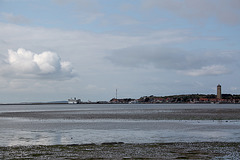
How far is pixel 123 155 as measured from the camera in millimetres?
21156

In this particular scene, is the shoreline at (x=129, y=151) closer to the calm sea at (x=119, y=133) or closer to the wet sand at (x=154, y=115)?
the calm sea at (x=119, y=133)

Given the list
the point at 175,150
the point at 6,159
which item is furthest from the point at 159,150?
the point at 6,159

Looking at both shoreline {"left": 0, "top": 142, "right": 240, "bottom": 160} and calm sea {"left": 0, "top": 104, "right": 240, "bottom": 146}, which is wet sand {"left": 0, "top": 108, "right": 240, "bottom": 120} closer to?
calm sea {"left": 0, "top": 104, "right": 240, "bottom": 146}

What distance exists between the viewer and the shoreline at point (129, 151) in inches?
818

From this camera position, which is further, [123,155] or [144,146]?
[144,146]

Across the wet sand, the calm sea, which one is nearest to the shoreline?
the calm sea

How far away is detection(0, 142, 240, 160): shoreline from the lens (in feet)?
68.2

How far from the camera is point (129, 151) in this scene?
22.8 meters

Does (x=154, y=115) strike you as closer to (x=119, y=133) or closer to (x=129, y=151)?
(x=119, y=133)

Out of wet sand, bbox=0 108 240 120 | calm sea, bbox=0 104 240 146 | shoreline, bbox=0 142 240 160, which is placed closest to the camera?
shoreline, bbox=0 142 240 160

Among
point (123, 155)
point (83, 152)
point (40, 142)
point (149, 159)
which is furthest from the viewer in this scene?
point (40, 142)

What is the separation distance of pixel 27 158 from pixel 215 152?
12028mm

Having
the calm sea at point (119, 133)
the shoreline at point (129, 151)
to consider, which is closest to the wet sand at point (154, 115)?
the calm sea at point (119, 133)

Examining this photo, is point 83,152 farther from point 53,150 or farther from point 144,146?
point 144,146
